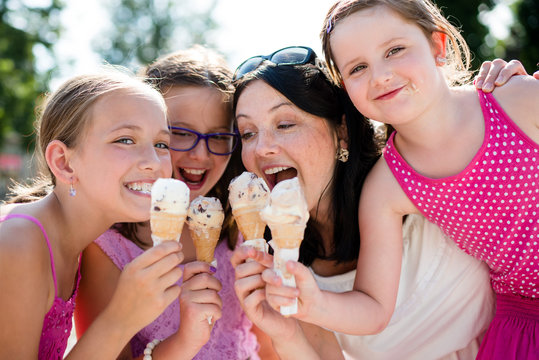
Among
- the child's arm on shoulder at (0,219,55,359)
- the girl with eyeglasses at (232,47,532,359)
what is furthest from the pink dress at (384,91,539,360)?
the child's arm on shoulder at (0,219,55,359)

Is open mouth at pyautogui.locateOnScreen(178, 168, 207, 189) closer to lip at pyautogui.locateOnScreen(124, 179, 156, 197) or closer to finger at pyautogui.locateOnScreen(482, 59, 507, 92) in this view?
lip at pyautogui.locateOnScreen(124, 179, 156, 197)

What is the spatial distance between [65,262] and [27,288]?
0.40 metres

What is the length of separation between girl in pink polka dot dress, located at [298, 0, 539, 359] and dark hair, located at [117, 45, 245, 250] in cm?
106

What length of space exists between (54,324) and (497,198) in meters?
2.85

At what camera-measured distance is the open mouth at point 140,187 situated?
282cm

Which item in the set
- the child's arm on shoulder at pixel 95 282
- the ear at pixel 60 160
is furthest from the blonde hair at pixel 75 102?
the child's arm on shoulder at pixel 95 282

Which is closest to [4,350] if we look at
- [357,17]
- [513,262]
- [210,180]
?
[210,180]

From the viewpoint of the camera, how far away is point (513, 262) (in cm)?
287

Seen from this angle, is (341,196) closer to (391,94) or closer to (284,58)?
(391,94)

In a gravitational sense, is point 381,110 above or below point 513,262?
above

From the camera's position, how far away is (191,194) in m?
3.62

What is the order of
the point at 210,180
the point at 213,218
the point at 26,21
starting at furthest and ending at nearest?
1. the point at 26,21
2. the point at 210,180
3. the point at 213,218

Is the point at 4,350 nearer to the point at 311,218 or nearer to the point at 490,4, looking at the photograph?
the point at 311,218

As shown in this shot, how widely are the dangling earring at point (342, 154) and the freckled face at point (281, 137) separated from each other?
0.11 m
